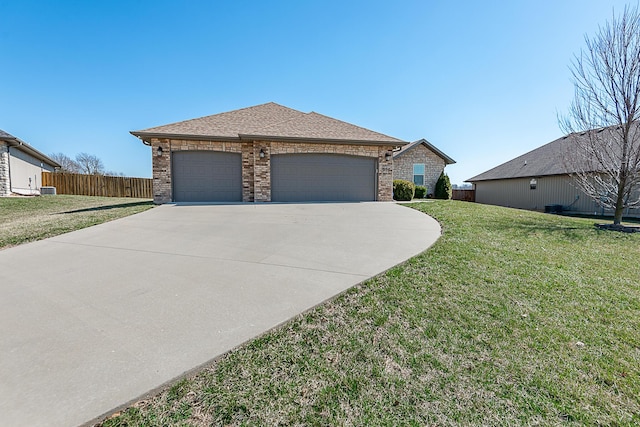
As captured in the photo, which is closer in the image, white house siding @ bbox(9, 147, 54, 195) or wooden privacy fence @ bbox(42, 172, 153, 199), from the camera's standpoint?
white house siding @ bbox(9, 147, 54, 195)

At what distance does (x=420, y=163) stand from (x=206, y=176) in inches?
624

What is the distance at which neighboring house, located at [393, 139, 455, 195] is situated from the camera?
20406 mm

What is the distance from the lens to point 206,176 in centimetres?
1212

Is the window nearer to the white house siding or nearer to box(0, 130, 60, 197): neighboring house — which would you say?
box(0, 130, 60, 197): neighboring house

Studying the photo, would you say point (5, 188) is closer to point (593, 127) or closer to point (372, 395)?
point (372, 395)

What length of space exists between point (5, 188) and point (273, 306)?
2219 cm

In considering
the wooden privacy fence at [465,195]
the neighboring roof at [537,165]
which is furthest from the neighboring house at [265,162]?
the wooden privacy fence at [465,195]

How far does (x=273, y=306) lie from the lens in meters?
3.00

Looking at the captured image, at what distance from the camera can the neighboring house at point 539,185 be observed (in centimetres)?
1562

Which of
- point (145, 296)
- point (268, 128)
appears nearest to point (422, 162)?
point (268, 128)

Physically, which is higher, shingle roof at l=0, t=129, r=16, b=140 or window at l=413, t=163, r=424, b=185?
shingle roof at l=0, t=129, r=16, b=140

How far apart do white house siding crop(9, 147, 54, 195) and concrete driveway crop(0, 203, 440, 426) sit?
54.6 ft

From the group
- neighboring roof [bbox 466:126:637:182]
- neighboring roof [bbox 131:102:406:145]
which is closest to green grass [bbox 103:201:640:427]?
neighboring roof [bbox 131:102:406:145]

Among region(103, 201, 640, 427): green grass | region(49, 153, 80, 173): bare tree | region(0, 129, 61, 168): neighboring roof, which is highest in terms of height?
region(49, 153, 80, 173): bare tree
